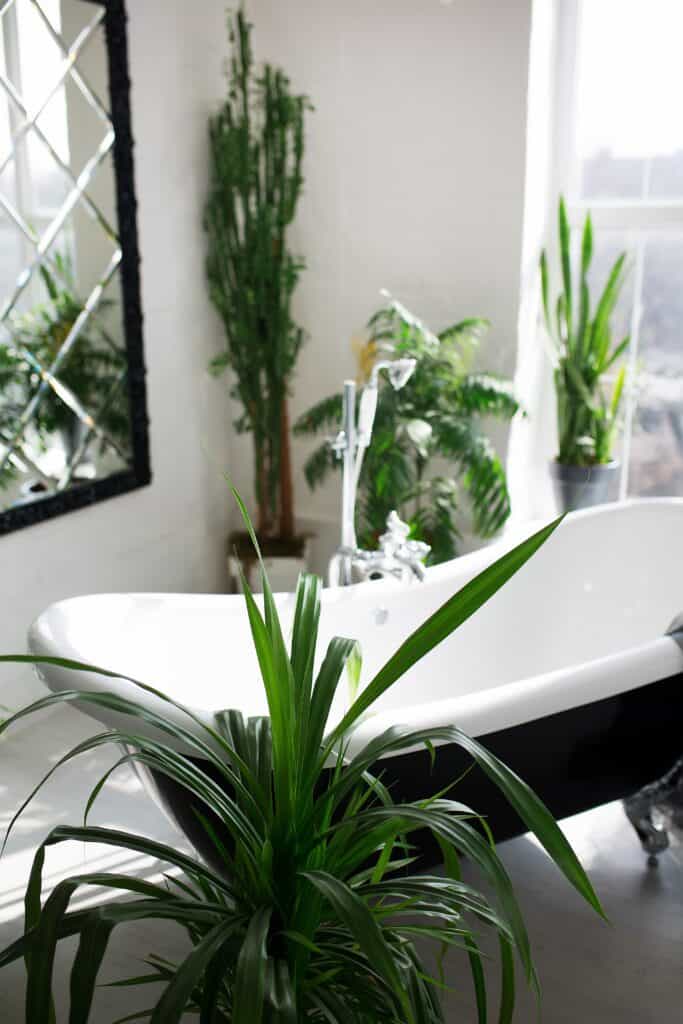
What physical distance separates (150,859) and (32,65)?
6.87 feet

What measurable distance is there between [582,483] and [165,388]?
1.46 meters

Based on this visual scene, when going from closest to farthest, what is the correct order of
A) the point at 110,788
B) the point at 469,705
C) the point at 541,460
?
the point at 469,705
the point at 110,788
the point at 541,460

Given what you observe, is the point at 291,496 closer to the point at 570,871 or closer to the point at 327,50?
the point at 327,50

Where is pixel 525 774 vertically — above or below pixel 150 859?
above

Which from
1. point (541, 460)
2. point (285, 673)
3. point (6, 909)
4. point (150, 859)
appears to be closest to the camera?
point (285, 673)

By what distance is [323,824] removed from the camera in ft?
4.43

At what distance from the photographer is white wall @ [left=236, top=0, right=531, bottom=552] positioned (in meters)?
3.50

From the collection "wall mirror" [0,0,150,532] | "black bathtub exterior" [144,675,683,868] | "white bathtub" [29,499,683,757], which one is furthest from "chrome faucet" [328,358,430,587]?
"wall mirror" [0,0,150,532]

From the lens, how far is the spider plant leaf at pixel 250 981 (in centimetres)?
109

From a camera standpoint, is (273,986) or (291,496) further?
(291,496)

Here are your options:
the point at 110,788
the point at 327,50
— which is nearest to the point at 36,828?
the point at 110,788

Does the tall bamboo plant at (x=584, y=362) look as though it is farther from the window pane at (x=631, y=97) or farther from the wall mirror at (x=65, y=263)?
the wall mirror at (x=65, y=263)

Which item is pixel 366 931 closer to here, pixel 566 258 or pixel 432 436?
pixel 432 436

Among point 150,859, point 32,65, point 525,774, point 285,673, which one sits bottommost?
point 150,859
